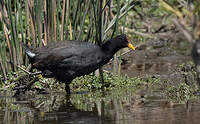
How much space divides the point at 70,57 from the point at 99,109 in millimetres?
1506

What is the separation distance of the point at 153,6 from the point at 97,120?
9.11 m

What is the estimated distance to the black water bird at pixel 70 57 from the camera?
7254 mm

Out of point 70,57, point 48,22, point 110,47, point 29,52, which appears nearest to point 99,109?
point 70,57

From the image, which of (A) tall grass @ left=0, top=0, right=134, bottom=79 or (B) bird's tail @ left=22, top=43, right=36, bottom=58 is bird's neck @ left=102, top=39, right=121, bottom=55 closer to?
(A) tall grass @ left=0, top=0, right=134, bottom=79

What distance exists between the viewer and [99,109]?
6016 mm

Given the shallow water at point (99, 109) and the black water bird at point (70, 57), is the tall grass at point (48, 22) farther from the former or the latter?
the shallow water at point (99, 109)

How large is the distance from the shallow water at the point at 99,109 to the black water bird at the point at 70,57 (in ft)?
1.15

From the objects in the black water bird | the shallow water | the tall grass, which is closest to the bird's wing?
the black water bird

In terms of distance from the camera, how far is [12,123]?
17.5ft

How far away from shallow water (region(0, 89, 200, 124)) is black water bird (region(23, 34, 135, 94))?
0.35m

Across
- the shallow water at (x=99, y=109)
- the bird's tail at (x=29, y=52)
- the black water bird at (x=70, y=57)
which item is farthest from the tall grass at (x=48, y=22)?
the shallow water at (x=99, y=109)

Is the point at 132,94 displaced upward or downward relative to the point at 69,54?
downward

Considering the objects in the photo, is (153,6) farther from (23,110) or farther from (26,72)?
(23,110)

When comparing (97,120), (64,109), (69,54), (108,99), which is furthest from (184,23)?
(69,54)
